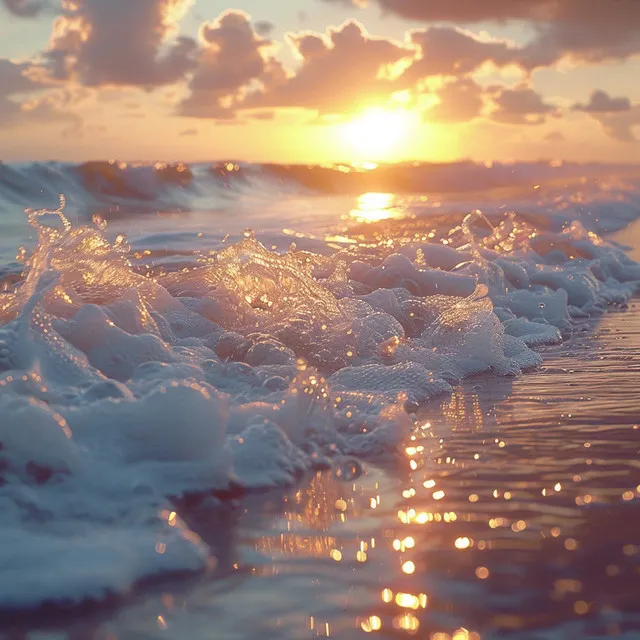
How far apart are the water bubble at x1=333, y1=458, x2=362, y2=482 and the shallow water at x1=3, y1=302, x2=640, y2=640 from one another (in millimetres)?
43

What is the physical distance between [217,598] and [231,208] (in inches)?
839

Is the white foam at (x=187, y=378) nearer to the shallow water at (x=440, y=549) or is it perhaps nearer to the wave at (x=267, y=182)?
the shallow water at (x=440, y=549)

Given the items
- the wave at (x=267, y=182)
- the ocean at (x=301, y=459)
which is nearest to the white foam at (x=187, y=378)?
the ocean at (x=301, y=459)

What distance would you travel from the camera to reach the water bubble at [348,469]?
338 centimetres

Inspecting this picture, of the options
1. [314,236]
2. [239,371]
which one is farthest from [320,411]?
[314,236]

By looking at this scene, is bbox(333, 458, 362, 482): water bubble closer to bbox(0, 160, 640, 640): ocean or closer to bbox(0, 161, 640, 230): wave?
bbox(0, 160, 640, 640): ocean

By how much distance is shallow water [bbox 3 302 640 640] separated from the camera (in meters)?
2.25

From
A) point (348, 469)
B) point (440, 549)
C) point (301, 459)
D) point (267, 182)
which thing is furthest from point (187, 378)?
point (267, 182)

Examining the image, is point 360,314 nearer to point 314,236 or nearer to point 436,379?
point 436,379

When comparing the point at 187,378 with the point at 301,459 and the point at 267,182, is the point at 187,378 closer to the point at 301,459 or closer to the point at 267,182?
the point at 301,459

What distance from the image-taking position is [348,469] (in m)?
3.47

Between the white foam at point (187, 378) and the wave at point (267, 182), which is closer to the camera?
the white foam at point (187, 378)

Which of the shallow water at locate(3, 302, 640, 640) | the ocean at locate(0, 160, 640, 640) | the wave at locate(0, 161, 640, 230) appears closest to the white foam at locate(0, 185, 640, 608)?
the ocean at locate(0, 160, 640, 640)

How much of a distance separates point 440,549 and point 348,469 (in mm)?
824
